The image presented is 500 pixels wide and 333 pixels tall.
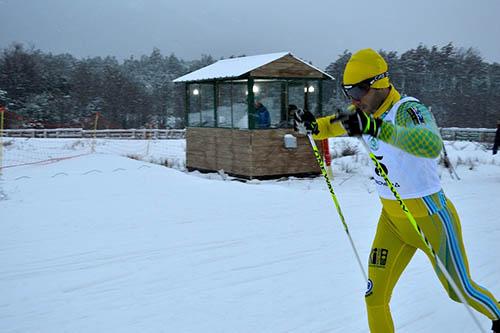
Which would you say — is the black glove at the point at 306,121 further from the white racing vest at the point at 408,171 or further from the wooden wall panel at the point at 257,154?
the wooden wall panel at the point at 257,154

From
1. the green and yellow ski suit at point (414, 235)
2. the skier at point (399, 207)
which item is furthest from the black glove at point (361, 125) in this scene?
the skier at point (399, 207)

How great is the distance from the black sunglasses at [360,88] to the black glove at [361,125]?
1.61 ft

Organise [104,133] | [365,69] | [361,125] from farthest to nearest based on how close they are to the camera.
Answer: [104,133], [365,69], [361,125]

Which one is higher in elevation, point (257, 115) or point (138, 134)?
point (257, 115)

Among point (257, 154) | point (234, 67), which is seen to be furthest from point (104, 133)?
point (257, 154)

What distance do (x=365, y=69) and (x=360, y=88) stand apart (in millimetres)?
126

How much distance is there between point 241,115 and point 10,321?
10981mm

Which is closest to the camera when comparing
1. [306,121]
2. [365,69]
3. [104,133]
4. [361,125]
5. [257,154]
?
[361,125]

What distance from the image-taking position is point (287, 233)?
7652mm

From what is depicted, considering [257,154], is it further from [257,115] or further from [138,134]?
[138,134]

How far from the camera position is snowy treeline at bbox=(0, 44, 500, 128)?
46062mm

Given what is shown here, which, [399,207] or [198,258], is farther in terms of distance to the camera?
[198,258]

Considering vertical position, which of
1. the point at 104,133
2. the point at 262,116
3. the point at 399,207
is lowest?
the point at 399,207

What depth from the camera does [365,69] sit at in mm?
3197
